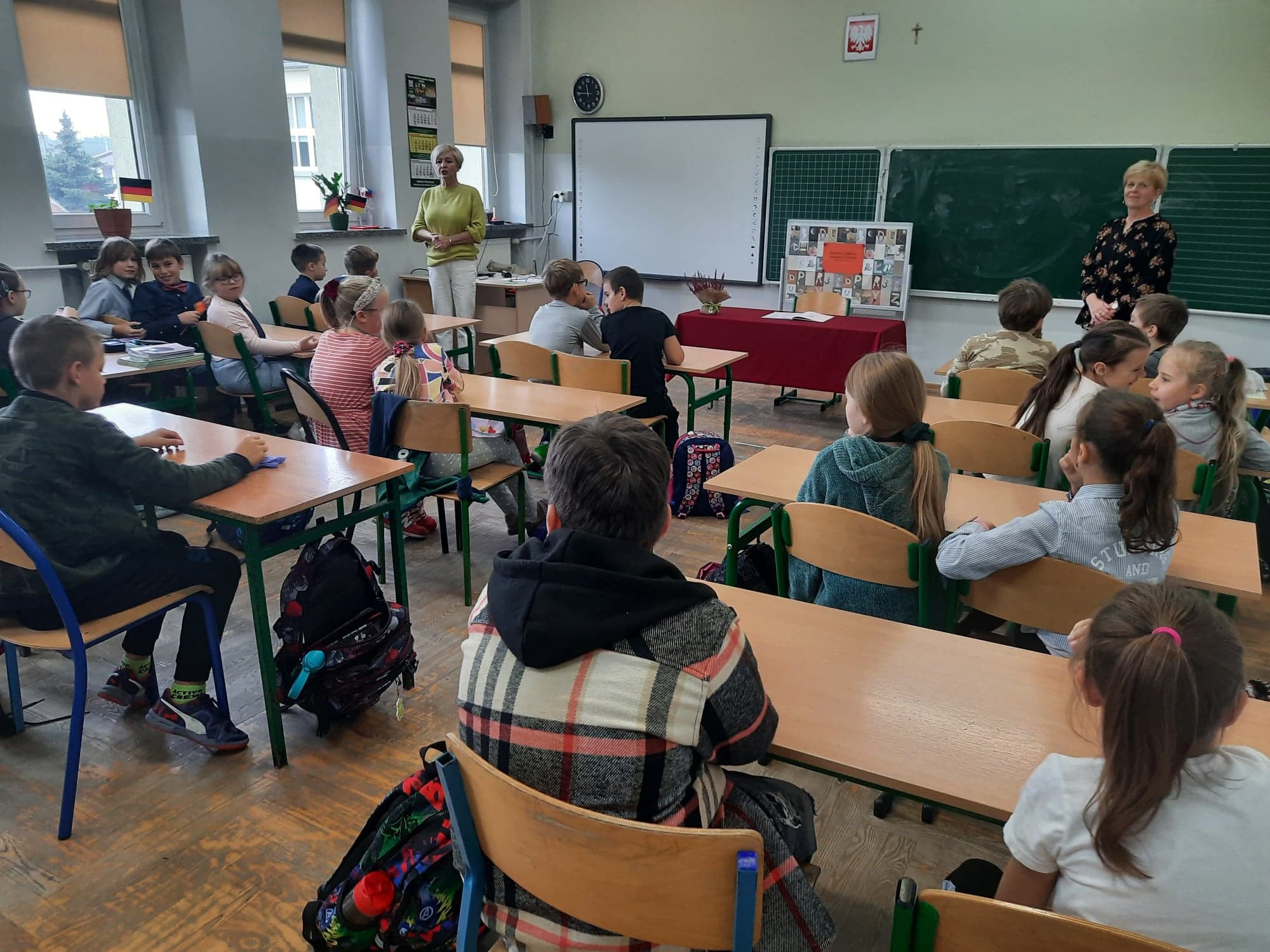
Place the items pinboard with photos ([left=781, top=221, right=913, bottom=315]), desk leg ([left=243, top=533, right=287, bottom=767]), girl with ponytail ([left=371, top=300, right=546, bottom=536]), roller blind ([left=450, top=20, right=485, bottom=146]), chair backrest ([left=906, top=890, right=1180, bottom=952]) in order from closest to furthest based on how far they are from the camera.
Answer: chair backrest ([left=906, top=890, right=1180, bottom=952]) → desk leg ([left=243, top=533, right=287, bottom=767]) → girl with ponytail ([left=371, top=300, right=546, bottom=536]) → pinboard with photos ([left=781, top=221, right=913, bottom=315]) → roller blind ([left=450, top=20, right=485, bottom=146])

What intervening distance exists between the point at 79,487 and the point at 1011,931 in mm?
2038

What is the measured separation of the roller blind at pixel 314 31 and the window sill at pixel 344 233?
120 cm

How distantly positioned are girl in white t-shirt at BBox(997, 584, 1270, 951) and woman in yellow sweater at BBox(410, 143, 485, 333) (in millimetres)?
5718

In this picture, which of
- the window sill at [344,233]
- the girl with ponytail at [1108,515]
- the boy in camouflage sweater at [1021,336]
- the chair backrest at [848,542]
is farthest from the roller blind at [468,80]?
the girl with ponytail at [1108,515]

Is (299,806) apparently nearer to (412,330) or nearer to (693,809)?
(693,809)

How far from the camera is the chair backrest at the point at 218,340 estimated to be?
13.9 feet

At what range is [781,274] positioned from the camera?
7008mm

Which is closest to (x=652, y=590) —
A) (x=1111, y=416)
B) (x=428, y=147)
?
(x=1111, y=416)

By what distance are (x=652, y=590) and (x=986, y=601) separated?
38.4 inches

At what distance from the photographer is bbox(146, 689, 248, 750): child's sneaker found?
2213mm

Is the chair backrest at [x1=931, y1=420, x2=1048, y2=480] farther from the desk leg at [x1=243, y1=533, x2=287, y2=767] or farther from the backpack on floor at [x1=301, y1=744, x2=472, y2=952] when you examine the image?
the desk leg at [x1=243, y1=533, x2=287, y2=767]

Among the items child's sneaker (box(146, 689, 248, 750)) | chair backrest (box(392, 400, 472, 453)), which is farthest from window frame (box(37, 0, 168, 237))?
child's sneaker (box(146, 689, 248, 750))

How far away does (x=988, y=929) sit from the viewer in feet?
2.68

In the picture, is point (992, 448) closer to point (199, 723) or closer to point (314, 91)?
point (199, 723)
